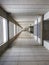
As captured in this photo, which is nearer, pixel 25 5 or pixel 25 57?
pixel 25 57

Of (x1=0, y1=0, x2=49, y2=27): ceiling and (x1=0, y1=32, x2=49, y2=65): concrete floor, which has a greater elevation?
(x1=0, y1=0, x2=49, y2=27): ceiling

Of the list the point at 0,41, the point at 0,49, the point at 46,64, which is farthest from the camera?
the point at 0,41

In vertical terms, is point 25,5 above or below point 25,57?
above

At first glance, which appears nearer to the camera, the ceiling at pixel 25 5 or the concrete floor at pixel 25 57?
the concrete floor at pixel 25 57

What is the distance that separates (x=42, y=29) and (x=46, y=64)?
6.32 meters

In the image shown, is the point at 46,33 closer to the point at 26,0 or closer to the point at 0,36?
the point at 0,36

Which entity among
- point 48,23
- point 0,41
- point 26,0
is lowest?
point 0,41

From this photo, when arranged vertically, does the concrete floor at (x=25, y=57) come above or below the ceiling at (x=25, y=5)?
below

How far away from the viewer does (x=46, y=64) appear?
237 inches

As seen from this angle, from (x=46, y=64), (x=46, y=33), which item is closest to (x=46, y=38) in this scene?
(x=46, y=33)

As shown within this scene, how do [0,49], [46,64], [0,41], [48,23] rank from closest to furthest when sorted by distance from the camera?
1. [46,64]
2. [0,49]
3. [0,41]
4. [48,23]

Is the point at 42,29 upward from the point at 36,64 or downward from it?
upward

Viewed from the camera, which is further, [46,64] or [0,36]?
[0,36]

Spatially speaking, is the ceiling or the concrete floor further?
the ceiling
